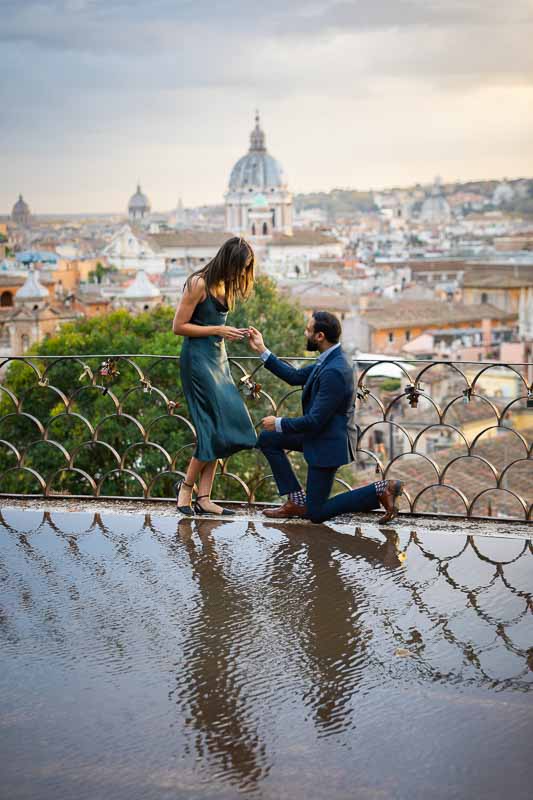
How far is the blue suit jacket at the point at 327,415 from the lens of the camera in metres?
3.31

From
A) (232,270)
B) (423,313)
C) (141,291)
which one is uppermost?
(232,270)

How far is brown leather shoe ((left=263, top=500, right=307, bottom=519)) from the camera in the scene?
3463 millimetres

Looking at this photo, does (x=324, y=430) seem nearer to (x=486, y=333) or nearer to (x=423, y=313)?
(x=486, y=333)

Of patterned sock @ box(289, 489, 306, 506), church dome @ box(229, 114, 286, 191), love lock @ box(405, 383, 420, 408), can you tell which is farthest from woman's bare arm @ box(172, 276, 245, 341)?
church dome @ box(229, 114, 286, 191)

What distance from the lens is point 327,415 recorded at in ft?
10.9

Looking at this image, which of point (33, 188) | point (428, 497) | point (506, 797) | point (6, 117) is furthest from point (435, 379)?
point (33, 188)

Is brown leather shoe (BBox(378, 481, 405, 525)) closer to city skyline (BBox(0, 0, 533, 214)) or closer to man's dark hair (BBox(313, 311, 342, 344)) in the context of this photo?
man's dark hair (BBox(313, 311, 342, 344))

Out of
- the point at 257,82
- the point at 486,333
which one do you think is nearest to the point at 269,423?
the point at 486,333

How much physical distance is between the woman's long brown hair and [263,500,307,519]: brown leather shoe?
0.64m

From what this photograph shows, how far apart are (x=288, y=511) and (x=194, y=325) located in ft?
2.04

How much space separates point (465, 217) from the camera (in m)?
149

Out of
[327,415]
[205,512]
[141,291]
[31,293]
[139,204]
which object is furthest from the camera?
[139,204]

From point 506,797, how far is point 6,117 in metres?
68.8

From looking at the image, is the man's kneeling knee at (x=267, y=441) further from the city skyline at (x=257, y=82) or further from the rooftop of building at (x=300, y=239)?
the rooftop of building at (x=300, y=239)
